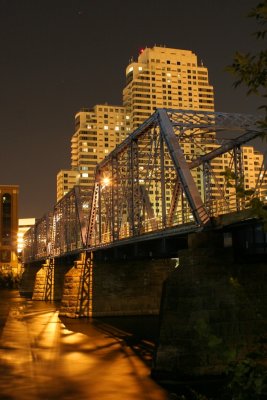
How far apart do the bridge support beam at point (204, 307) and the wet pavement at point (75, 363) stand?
5.91 ft

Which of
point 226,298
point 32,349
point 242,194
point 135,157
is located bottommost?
point 32,349

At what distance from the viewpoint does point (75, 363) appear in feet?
101

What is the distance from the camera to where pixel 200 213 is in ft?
86.6

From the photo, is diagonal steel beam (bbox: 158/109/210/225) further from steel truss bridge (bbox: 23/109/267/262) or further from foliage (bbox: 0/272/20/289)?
foliage (bbox: 0/272/20/289)

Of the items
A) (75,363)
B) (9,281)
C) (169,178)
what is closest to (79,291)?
(169,178)

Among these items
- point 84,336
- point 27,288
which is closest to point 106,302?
point 84,336

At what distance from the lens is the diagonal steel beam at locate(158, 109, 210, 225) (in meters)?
26.4

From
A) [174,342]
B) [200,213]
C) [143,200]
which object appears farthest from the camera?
[143,200]

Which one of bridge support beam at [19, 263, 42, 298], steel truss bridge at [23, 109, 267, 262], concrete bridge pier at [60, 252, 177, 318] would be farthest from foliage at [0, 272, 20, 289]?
concrete bridge pier at [60, 252, 177, 318]

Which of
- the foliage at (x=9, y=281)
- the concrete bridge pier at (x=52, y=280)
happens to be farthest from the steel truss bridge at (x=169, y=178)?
the foliage at (x=9, y=281)

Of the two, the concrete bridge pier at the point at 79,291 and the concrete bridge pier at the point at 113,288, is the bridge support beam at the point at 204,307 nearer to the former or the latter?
the concrete bridge pier at the point at 113,288

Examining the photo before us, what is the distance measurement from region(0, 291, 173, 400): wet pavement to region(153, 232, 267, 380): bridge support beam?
5.91 feet

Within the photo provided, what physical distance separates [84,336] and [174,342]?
18.2 m

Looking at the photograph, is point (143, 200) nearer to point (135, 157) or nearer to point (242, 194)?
point (135, 157)
